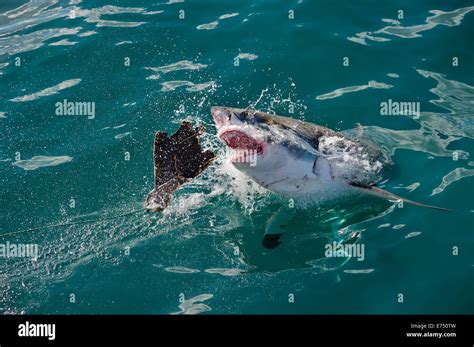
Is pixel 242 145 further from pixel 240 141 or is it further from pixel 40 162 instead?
pixel 40 162

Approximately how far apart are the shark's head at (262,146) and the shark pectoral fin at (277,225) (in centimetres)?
59

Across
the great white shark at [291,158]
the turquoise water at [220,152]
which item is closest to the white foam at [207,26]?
the turquoise water at [220,152]

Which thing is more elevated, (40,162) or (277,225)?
(40,162)

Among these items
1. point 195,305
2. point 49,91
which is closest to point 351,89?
point 49,91

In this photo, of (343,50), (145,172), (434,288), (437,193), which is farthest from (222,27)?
(434,288)

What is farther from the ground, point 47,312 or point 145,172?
point 145,172

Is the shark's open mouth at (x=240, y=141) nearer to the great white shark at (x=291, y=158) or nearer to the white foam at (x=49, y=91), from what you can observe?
the great white shark at (x=291, y=158)

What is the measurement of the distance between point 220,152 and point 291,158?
130cm

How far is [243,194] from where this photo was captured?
805 centimetres

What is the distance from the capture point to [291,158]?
7008 millimetres

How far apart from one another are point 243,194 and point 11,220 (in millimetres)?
2920

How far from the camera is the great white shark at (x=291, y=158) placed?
22.0 feet

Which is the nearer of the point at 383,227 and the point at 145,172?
the point at 383,227

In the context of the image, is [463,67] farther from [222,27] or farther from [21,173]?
[21,173]
